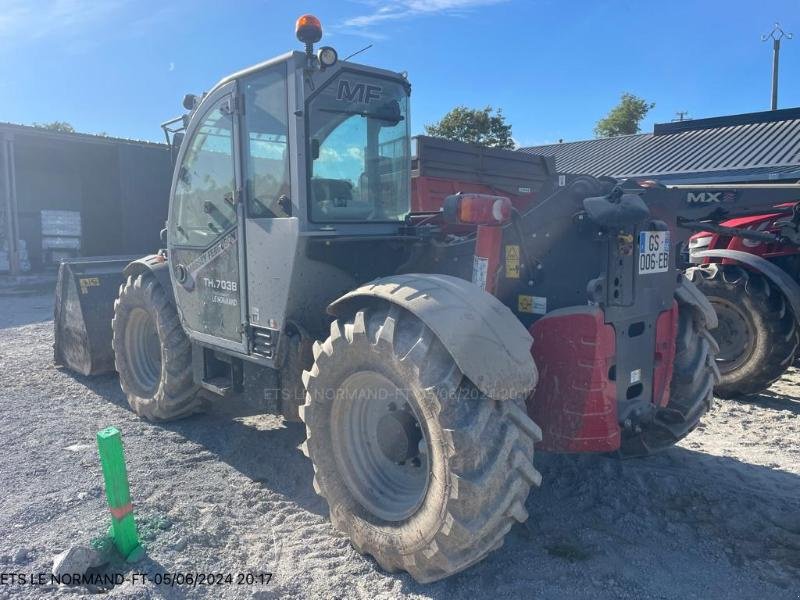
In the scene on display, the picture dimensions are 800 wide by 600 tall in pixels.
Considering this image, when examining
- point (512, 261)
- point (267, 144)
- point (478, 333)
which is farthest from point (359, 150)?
point (478, 333)

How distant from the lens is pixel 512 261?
3.39 m

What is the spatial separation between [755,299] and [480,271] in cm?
407

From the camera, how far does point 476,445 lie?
2.67m

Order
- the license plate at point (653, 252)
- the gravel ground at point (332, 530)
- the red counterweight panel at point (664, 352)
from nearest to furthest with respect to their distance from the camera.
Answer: the gravel ground at point (332, 530)
the license plate at point (653, 252)
the red counterweight panel at point (664, 352)

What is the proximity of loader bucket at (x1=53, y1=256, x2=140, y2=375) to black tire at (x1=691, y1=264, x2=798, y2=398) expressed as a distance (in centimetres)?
600

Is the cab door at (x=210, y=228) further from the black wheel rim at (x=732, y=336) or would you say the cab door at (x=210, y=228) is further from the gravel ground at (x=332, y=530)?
the black wheel rim at (x=732, y=336)

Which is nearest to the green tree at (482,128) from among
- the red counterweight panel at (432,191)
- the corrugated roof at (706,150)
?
the corrugated roof at (706,150)

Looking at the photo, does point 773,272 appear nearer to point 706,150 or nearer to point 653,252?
point 653,252

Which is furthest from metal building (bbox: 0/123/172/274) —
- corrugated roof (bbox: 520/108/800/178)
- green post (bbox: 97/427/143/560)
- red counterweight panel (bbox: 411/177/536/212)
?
green post (bbox: 97/427/143/560)

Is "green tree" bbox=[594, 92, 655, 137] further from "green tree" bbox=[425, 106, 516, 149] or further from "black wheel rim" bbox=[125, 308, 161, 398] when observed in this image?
"black wheel rim" bbox=[125, 308, 161, 398]

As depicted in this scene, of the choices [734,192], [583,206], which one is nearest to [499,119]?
[734,192]

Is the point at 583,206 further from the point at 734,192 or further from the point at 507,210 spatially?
the point at 734,192

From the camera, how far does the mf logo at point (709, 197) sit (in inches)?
195

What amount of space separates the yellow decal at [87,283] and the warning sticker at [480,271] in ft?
15.7
